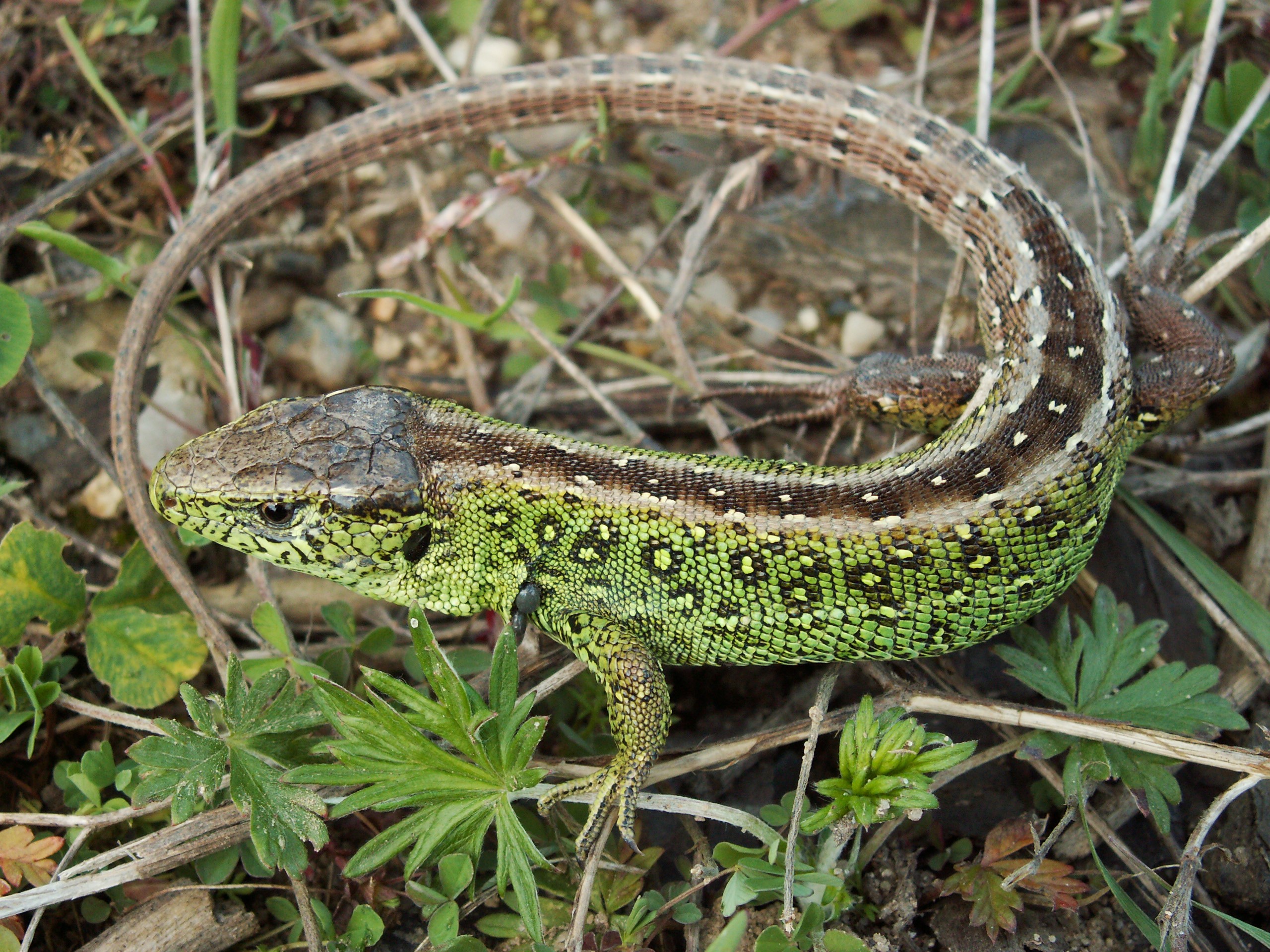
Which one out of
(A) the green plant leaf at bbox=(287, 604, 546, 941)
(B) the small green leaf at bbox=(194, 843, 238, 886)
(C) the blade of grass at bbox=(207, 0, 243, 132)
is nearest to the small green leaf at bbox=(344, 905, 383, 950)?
(A) the green plant leaf at bbox=(287, 604, 546, 941)

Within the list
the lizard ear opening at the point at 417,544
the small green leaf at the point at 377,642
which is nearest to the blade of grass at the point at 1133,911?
the lizard ear opening at the point at 417,544

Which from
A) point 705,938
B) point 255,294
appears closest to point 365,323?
point 255,294

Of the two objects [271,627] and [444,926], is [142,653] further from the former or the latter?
[444,926]

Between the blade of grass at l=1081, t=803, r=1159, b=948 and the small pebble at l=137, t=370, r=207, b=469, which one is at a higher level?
the small pebble at l=137, t=370, r=207, b=469

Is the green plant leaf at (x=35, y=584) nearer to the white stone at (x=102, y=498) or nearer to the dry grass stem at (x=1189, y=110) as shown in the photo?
the white stone at (x=102, y=498)

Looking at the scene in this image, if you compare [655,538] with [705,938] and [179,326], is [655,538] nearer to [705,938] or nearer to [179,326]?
[705,938]

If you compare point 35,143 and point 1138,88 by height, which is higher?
point 1138,88

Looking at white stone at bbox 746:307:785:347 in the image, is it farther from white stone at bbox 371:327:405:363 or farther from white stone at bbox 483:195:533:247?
white stone at bbox 371:327:405:363
